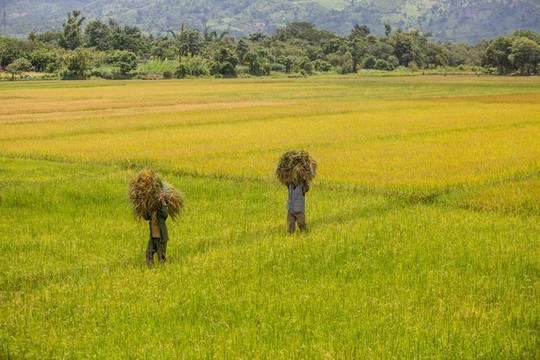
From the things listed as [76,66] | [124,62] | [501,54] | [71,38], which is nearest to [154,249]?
[76,66]

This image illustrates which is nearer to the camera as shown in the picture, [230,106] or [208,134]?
[208,134]

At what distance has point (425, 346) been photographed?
6996 mm

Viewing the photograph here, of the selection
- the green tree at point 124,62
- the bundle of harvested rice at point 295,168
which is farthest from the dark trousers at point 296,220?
the green tree at point 124,62

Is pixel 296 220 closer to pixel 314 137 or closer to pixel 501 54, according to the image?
pixel 314 137

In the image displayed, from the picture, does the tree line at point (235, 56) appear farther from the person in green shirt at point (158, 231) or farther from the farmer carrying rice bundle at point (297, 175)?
the person in green shirt at point (158, 231)

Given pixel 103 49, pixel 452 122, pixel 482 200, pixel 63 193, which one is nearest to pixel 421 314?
pixel 482 200

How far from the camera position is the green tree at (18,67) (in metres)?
103

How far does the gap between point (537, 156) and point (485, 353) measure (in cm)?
1563

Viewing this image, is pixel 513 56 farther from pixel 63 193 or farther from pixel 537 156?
pixel 63 193

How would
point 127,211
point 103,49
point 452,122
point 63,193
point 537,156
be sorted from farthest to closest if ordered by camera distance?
1. point 103,49
2. point 452,122
3. point 537,156
4. point 63,193
5. point 127,211

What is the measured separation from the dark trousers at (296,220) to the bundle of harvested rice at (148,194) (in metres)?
2.53

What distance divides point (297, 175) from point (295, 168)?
11 cm

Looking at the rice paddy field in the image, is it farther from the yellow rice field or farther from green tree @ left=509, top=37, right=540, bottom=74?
green tree @ left=509, top=37, right=540, bottom=74

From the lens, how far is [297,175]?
11.5 m
